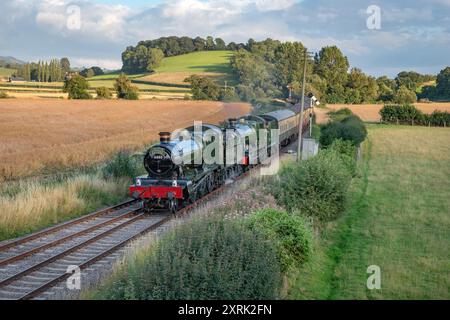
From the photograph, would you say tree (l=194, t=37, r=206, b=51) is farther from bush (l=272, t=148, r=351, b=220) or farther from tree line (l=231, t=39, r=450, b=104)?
bush (l=272, t=148, r=351, b=220)

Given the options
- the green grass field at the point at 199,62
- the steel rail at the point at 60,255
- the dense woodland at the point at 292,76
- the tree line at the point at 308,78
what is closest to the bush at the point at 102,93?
the dense woodland at the point at 292,76

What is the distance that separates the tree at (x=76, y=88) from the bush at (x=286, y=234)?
68863 millimetres

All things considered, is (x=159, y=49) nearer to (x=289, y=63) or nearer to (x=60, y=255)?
(x=289, y=63)

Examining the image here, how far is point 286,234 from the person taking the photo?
12.6 meters

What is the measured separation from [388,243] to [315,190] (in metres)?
2.97

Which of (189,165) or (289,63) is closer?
(189,165)

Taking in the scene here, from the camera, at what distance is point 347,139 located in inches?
1342

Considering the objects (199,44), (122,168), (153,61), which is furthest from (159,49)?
(122,168)

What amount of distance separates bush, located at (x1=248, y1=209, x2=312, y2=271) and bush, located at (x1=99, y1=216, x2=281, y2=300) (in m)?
1.20

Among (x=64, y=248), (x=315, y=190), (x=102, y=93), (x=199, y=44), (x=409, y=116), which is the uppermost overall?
(x=199, y=44)

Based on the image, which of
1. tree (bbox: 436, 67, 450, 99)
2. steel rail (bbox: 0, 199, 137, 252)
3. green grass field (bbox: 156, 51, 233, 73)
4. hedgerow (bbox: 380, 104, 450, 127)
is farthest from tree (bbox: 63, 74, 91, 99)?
tree (bbox: 436, 67, 450, 99)

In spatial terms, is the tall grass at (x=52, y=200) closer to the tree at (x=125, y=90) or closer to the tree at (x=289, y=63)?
the tree at (x=125, y=90)
